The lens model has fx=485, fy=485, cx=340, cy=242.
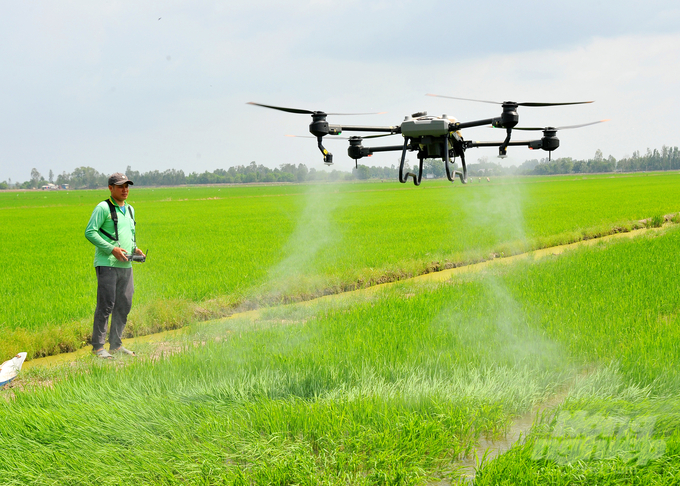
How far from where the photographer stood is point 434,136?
3.48 meters

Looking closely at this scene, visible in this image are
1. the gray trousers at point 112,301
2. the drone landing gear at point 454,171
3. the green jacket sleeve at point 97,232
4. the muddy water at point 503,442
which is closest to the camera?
the muddy water at point 503,442

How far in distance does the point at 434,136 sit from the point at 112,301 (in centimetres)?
399

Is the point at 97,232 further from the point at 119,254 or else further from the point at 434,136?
the point at 434,136

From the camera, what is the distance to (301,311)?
7.35 m

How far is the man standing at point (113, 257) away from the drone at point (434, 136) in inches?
112

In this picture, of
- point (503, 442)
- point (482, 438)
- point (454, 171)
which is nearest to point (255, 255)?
point (454, 171)

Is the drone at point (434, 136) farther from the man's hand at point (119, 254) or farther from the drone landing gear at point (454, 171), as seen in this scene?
the man's hand at point (119, 254)

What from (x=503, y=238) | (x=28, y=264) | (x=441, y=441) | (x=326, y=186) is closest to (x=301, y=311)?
(x=326, y=186)

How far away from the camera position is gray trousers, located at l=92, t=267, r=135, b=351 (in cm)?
534

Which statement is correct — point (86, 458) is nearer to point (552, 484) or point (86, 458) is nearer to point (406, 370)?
point (406, 370)

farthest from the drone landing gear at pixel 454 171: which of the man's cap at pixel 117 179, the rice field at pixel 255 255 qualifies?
the man's cap at pixel 117 179

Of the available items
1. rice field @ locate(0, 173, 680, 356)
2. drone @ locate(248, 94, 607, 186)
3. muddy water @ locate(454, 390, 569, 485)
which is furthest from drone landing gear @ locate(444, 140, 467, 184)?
muddy water @ locate(454, 390, 569, 485)

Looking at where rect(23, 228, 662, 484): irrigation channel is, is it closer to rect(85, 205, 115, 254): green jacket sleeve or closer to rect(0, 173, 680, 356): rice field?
rect(0, 173, 680, 356): rice field

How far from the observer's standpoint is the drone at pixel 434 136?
327 centimetres
